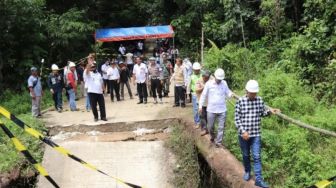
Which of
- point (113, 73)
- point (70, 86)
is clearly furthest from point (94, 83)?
point (113, 73)

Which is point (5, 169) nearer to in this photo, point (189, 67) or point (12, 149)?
point (12, 149)

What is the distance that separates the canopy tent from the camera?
24859 millimetres

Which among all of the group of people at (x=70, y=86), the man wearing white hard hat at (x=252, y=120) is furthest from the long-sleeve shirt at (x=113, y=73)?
the man wearing white hard hat at (x=252, y=120)

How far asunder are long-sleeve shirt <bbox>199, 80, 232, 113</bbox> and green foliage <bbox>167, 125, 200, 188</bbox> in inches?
63.0

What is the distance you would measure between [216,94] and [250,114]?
180 cm

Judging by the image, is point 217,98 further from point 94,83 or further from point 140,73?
point 140,73

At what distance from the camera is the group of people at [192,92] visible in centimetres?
746

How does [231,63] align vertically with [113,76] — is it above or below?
above

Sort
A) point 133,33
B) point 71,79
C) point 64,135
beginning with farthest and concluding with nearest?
1. point 133,33
2. point 71,79
3. point 64,135

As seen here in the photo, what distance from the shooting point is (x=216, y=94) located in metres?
9.16

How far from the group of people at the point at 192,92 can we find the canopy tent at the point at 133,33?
4668mm

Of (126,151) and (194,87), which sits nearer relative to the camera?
(126,151)

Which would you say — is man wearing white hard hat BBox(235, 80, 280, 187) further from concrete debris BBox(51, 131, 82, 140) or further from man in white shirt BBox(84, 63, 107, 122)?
concrete debris BBox(51, 131, 82, 140)

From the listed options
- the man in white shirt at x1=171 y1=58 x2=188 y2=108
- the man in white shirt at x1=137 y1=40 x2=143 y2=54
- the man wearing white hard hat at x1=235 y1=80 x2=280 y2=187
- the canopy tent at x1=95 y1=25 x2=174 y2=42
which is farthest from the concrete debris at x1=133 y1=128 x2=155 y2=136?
the man in white shirt at x1=137 y1=40 x2=143 y2=54
